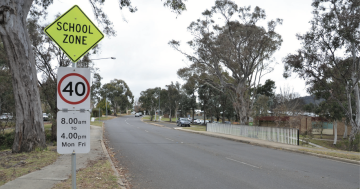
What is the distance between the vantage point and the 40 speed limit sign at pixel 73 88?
156 inches

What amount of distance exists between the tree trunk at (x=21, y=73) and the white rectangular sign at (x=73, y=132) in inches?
333

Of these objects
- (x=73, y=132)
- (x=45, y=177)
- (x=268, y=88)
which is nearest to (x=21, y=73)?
(x=45, y=177)

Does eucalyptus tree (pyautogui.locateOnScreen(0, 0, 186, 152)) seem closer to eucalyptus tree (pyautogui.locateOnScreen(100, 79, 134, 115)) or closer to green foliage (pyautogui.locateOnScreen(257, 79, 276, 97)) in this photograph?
green foliage (pyautogui.locateOnScreen(257, 79, 276, 97))

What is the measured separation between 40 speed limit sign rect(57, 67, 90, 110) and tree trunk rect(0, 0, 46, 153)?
27.3 feet

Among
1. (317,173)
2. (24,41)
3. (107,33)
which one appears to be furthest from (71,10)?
(107,33)

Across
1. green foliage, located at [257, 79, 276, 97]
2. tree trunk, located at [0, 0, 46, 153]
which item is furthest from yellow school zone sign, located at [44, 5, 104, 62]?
green foliage, located at [257, 79, 276, 97]

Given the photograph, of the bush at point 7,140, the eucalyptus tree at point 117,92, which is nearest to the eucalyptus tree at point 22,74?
the bush at point 7,140

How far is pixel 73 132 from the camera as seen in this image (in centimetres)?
397

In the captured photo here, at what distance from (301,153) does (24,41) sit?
1445 cm

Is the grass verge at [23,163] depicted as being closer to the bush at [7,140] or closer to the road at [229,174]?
the road at [229,174]

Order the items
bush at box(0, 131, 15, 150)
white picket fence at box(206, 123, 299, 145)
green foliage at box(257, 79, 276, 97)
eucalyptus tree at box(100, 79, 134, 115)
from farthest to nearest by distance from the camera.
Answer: eucalyptus tree at box(100, 79, 134, 115) → green foliage at box(257, 79, 276, 97) → bush at box(0, 131, 15, 150) → white picket fence at box(206, 123, 299, 145)

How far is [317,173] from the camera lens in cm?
937

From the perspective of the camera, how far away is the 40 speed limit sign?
13.0 ft

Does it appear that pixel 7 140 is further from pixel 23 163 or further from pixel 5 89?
pixel 23 163
